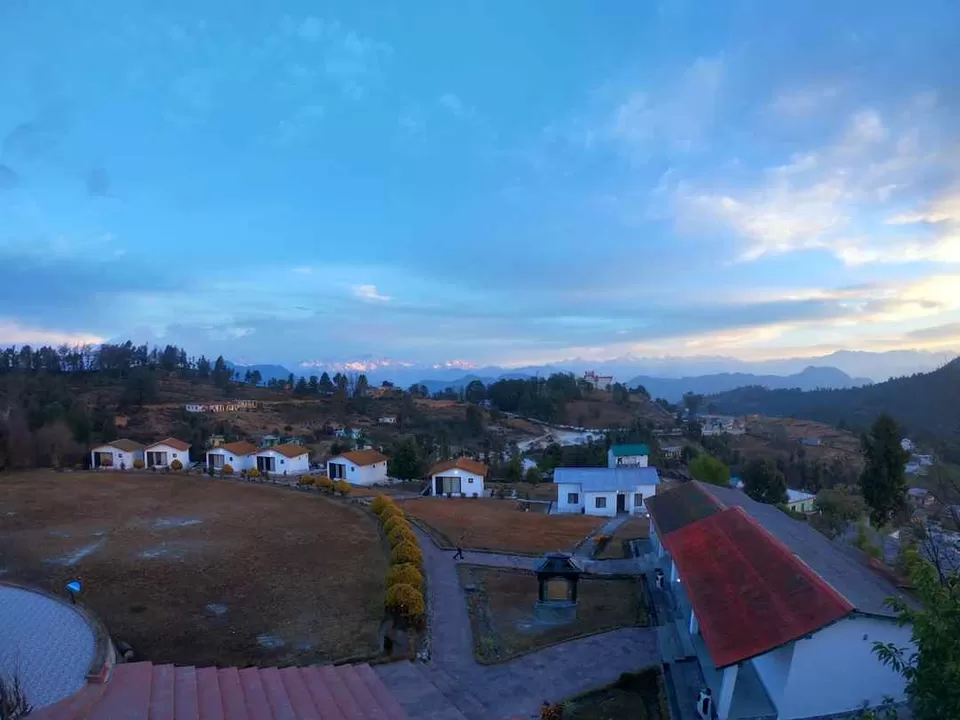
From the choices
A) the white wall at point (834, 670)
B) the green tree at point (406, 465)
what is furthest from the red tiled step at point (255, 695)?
the green tree at point (406, 465)

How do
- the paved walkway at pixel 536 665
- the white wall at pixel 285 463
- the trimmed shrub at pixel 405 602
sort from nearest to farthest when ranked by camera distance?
1. the paved walkway at pixel 536 665
2. the trimmed shrub at pixel 405 602
3. the white wall at pixel 285 463

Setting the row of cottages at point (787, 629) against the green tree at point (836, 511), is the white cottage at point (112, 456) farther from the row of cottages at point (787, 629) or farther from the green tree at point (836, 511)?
the green tree at point (836, 511)

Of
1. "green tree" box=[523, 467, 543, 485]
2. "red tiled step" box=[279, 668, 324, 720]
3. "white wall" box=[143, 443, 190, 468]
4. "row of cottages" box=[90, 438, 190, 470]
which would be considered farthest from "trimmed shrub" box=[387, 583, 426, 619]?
"white wall" box=[143, 443, 190, 468]

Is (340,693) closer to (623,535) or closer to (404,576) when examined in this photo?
(404,576)

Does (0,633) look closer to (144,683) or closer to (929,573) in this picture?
(144,683)

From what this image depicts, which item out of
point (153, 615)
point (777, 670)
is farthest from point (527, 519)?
point (777, 670)
